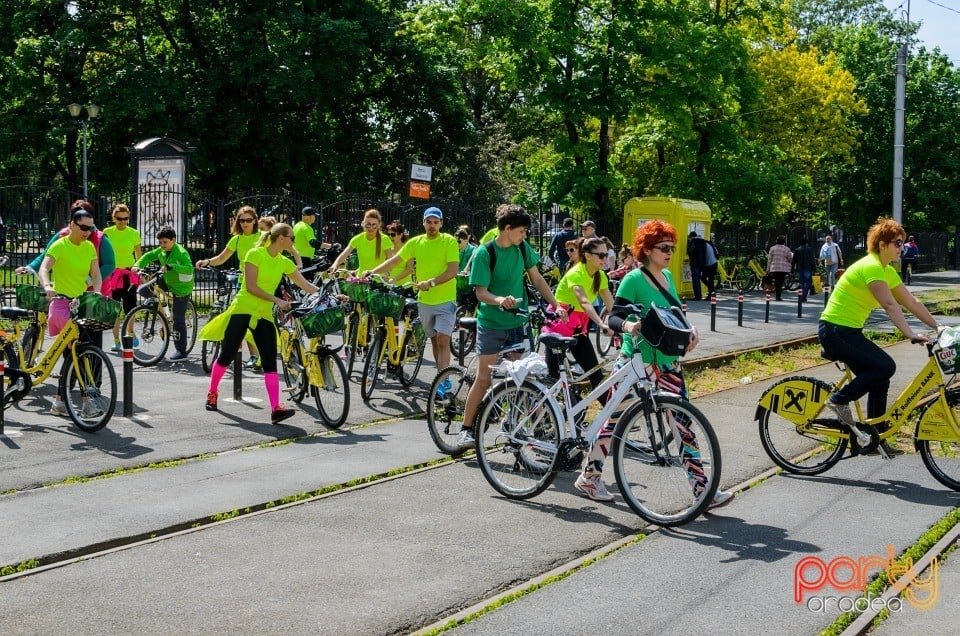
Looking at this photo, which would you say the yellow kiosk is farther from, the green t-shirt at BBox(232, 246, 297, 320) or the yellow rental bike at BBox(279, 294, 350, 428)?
the green t-shirt at BBox(232, 246, 297, 320)

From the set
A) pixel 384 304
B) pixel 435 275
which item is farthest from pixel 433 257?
pixel 384 304

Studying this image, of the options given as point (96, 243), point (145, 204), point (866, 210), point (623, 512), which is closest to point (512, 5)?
point (145, 204)

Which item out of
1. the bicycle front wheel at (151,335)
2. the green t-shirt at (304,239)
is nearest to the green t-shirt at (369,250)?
the bicycle front wheel at (151,335)

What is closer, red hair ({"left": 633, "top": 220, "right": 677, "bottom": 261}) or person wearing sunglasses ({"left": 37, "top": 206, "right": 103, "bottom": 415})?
red hair ({"left": 633, "top": 220, "right": 677, "bottom": 261})

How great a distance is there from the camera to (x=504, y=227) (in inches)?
312

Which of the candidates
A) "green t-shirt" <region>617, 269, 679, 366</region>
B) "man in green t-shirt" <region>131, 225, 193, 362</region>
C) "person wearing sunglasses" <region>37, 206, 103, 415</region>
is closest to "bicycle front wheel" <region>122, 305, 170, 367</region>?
"man in green t-shirt" <region>131, 225, 193, 362</region>

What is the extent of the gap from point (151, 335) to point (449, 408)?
20.4ft

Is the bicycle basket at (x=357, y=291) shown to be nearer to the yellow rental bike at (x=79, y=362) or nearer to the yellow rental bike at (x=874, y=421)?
the yellow rental bike at (x=79, y=362)

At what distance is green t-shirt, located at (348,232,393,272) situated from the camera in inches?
499

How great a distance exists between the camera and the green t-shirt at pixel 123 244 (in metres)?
13.9

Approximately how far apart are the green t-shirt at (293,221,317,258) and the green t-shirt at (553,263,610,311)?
21.9 feet

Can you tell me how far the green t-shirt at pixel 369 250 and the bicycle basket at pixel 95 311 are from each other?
3.42m

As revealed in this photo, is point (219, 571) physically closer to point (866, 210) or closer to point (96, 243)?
point (96, 243)

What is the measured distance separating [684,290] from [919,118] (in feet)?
104
